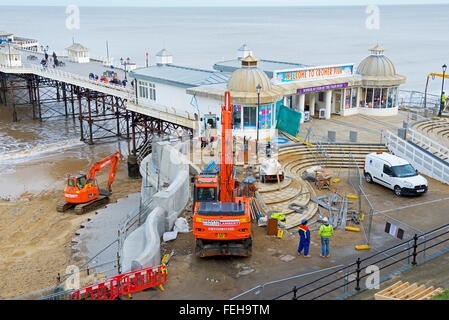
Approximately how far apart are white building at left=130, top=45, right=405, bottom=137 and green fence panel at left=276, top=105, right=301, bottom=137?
471 millimetres

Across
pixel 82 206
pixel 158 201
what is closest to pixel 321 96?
pixel 82 206

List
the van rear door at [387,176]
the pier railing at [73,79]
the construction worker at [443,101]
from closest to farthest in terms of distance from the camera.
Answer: the van rear door at [387,176] → the construction worker at [443,101] → the pier railing at [73,79]

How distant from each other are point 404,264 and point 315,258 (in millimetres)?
2897

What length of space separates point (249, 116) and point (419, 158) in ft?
32.4

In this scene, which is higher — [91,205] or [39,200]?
[91,205]

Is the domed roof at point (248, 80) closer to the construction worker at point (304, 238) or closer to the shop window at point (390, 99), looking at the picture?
the shop window at point (390, 99)

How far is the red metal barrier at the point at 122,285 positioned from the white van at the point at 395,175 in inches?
508

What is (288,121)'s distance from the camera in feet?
102

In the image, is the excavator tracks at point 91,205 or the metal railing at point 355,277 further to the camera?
the excavator tracks at point 91,205

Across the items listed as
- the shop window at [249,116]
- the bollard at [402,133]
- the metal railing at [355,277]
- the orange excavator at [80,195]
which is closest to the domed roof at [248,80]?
the shop window at [249,116]

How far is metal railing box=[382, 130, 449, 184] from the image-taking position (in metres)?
24.9

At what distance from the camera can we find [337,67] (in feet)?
120

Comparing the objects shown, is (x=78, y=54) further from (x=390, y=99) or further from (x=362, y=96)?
(x=390, y=99)

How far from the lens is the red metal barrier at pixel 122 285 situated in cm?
1377
